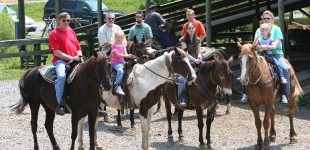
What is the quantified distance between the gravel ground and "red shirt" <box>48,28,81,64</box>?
6.57ft

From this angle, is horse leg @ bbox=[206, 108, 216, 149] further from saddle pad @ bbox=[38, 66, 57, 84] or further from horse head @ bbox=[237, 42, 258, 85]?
saddle pad @ bbox=[38, 66, 57, 84]

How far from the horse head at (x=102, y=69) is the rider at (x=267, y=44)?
9.36ft

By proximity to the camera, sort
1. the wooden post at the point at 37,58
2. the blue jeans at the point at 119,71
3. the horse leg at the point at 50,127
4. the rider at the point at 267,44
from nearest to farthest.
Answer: the horse leg at the point at 50,127, the rider at the point at 267,44, the blue jeans at the point at 119,71, the wooden post at the point at 37,58

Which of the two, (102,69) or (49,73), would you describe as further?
(49,73)

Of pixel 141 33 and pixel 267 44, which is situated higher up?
pixel 141 33

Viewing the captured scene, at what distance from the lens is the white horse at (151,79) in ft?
38.8

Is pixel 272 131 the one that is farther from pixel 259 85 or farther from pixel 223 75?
pixel 223 75

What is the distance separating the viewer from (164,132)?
14484 mm

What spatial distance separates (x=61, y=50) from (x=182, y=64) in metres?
1.98

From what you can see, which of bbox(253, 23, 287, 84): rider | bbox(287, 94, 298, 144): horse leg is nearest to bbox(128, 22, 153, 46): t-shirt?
bbox(253, 23, 287, 84): rider

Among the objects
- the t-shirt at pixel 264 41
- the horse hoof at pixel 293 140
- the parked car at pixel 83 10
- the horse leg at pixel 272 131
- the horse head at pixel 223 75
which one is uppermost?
the parked car at pixel 83 10

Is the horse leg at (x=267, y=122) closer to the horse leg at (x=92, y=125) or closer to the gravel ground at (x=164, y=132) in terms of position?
the gravel ground at (x=164, y=132)

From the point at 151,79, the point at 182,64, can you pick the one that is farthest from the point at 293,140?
the point at 151,79

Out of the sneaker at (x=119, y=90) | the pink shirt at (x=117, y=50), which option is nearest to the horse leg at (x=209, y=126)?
the sneaker at (x=119, y=90)
